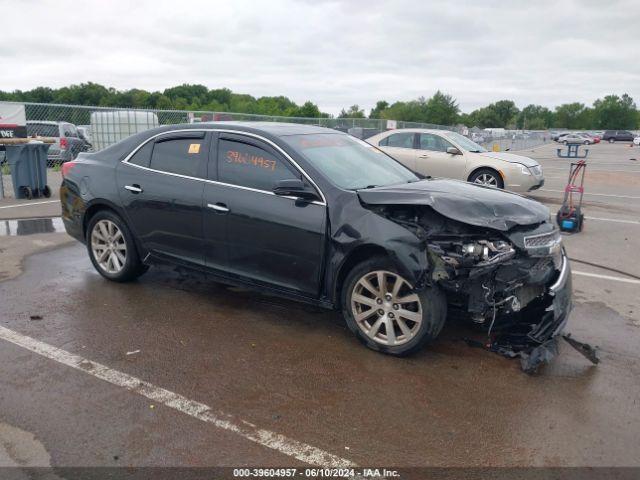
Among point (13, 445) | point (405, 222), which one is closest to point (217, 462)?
point (13, 445)

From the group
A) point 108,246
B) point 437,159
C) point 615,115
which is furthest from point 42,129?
point 615,115

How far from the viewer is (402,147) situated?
43.3 ft

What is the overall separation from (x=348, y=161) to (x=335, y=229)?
980 mm

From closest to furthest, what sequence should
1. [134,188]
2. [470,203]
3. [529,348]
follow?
[470,203] < [529,348] < [134,188]

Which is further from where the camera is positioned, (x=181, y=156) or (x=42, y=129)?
(x=42, y=129)

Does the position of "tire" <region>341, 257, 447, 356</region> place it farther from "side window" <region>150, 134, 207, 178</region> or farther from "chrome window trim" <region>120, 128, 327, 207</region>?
"side window" <region>150, 134, 207, 178</region>

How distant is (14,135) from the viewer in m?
11.7

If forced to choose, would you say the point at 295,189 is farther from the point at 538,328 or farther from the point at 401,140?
the point at 401,140

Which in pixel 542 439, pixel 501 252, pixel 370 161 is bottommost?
pixel 542 439

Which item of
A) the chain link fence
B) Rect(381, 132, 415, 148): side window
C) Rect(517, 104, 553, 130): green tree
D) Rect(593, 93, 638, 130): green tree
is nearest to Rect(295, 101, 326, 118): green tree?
the chain link fence

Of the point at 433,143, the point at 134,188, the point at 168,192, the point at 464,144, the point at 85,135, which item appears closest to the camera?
the point at 168,192

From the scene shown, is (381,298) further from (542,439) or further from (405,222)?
(542,439)

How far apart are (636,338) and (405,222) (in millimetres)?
2370

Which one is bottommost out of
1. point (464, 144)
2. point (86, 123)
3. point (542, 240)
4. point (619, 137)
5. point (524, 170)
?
point (619, 137)
